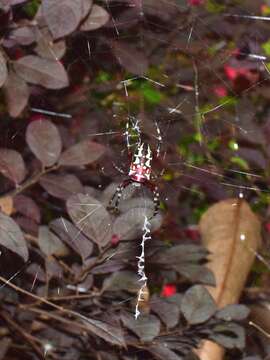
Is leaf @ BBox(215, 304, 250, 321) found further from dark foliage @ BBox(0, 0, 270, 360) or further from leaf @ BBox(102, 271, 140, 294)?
leaf @ BBox(102, 271, 140, 294)

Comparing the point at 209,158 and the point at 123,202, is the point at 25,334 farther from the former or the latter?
the point at 209,158

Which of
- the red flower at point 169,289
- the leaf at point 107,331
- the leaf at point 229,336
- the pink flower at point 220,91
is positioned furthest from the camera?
the pink flower at point 220,91

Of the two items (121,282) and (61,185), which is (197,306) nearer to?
(121,282)

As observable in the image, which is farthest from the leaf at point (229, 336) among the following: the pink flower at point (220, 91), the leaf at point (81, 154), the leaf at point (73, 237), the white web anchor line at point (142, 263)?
the pink flower at point (220, 91)

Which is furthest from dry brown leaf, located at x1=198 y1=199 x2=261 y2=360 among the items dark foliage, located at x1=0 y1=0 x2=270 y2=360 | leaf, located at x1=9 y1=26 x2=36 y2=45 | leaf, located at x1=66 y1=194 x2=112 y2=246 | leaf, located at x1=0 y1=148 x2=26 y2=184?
leaf, located at x1=9 y1=26 x2=36 y2=45

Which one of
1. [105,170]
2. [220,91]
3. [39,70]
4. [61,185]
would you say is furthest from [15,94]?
[220,91]

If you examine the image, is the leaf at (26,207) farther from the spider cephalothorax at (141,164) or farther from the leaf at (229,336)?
the leaf at (229,336)

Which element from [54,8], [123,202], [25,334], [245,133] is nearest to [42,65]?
[54,8]
